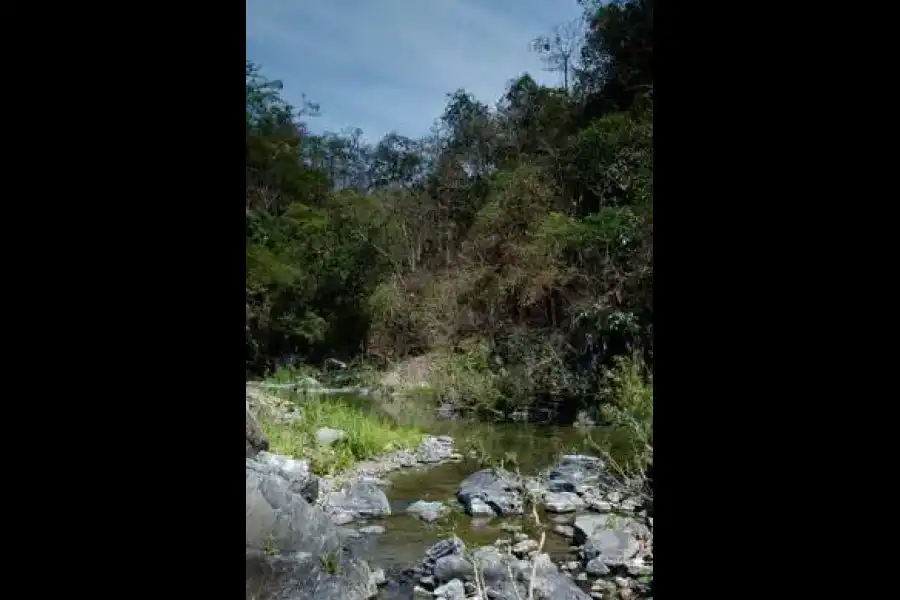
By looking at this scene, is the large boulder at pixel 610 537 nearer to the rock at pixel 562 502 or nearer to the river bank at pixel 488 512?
the river bank at pixel 488 512

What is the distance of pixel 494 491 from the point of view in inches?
197

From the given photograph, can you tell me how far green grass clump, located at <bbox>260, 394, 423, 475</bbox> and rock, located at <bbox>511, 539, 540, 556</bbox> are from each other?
212 centimetres

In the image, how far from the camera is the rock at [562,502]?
480 centimetres

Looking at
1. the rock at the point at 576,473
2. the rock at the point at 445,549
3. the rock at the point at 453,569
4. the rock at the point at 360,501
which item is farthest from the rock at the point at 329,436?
the rock at the point at 453,569

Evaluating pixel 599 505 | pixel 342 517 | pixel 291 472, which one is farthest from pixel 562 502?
pixel 291 472

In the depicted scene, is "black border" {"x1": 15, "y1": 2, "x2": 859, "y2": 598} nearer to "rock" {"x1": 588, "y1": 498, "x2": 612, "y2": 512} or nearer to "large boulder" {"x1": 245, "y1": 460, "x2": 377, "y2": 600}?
"large boulder" {"x1": 245, "y1": 460, "x2": 377, "y2": 600}

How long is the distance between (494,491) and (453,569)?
1.33 meters

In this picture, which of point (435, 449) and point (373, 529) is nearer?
point (373, 529)

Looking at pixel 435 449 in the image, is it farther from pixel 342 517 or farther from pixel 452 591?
pixel 452 591

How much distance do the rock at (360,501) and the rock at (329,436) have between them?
102cm

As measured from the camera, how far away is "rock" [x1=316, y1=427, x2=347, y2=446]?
6.21m
